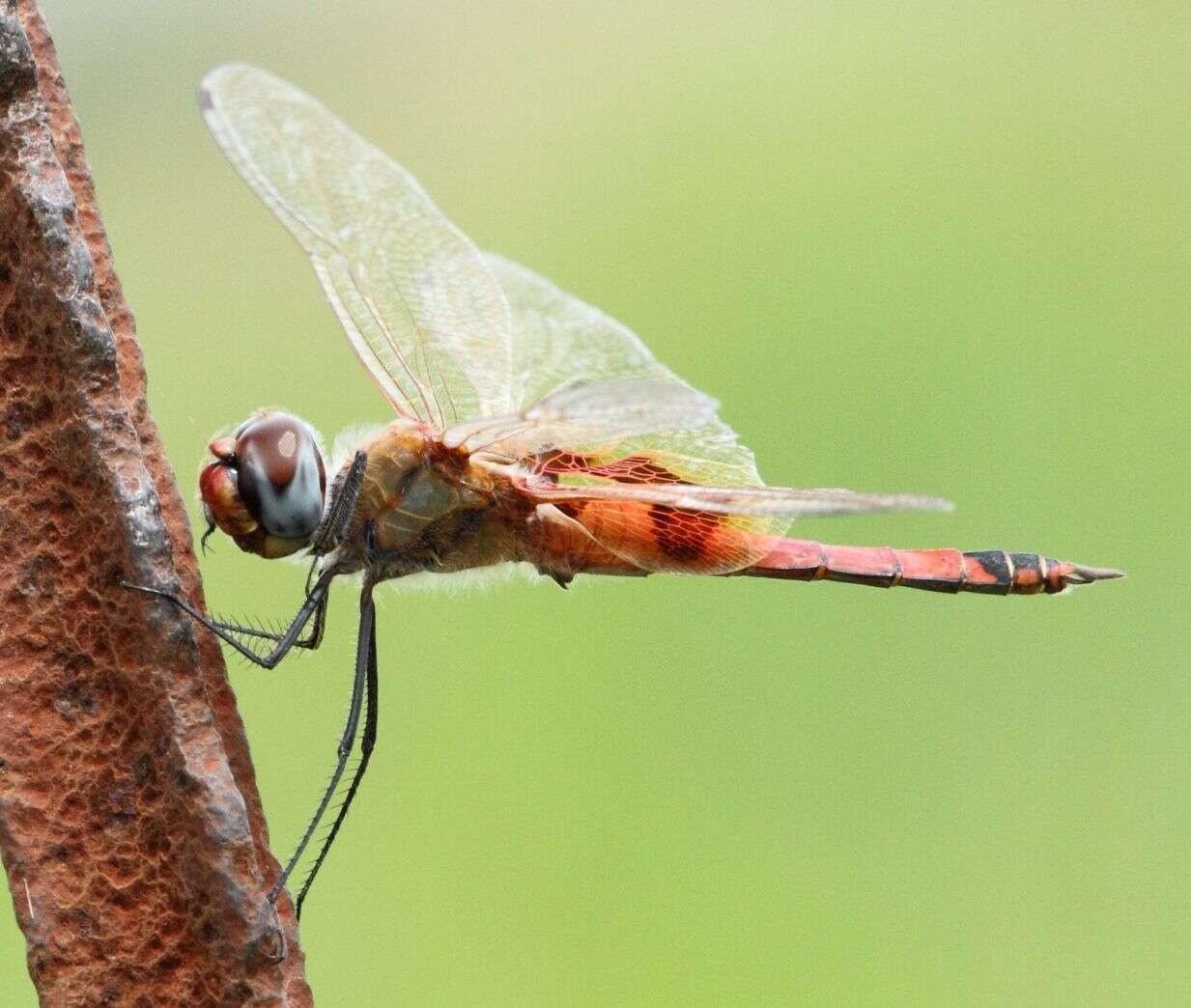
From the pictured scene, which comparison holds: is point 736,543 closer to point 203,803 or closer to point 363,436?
point 363,436

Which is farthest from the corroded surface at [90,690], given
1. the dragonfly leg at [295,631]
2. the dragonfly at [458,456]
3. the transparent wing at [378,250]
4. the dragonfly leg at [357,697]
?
the transparent wing at [378,250]

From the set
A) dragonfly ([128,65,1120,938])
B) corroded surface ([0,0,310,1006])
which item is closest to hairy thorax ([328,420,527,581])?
dragonfly ([128,65,1120,938])

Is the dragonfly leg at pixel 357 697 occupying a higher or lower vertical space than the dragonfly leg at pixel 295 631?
lower

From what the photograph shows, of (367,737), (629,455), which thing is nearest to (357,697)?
(367,737)

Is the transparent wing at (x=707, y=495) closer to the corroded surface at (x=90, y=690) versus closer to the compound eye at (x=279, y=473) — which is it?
the compound eye at (x=279, y=473)

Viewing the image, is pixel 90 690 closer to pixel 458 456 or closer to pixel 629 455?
pixel 458 456

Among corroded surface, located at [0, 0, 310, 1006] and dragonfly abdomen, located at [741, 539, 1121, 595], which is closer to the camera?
corroded surface, located at [0, 0, 310, 1006]

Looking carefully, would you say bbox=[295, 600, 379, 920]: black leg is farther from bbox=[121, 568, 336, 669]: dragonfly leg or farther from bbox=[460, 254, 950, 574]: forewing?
bbox=[460, 254, 950, 574]: forewing
